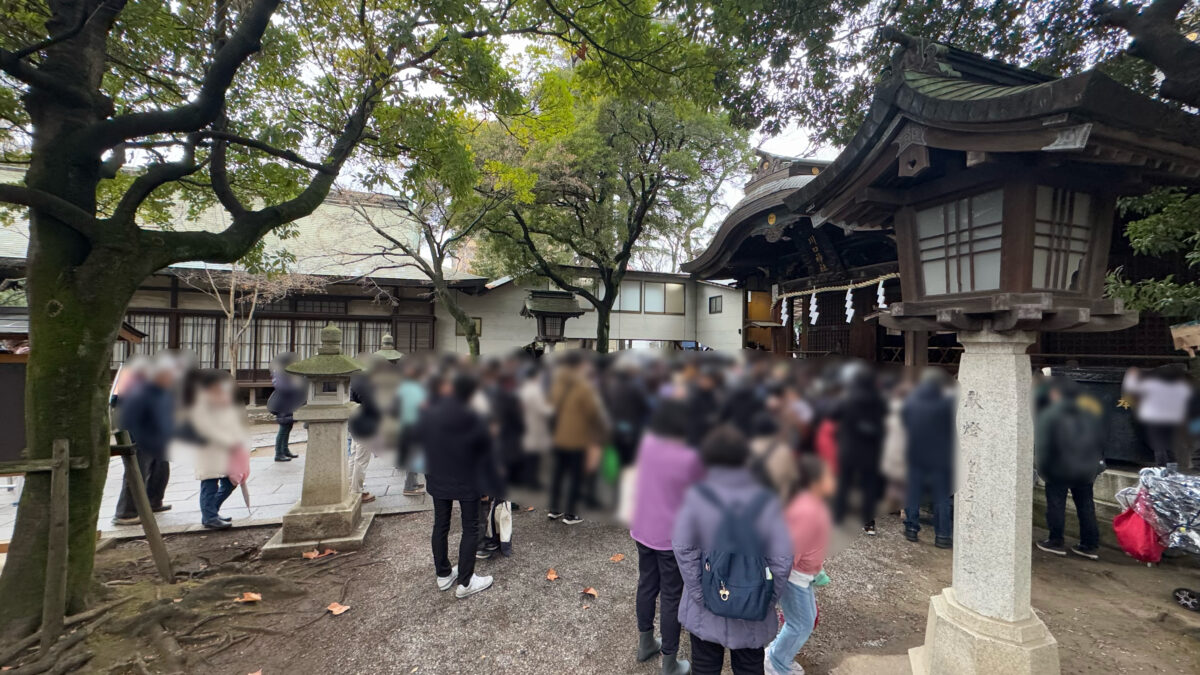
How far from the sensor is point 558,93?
26.8 feet

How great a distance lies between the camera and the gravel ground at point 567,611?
12.8 ft

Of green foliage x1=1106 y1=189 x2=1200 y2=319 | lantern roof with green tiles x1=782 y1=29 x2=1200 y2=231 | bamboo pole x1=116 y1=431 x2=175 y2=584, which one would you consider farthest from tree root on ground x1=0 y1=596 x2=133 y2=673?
green foliage x1=1106 y1=189 x2=1200 y2=319

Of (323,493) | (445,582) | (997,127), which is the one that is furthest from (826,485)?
(323,493)

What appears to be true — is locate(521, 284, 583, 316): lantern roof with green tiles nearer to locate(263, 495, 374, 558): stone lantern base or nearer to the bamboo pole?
locate(263, 495, 374, 558): stone lantern base

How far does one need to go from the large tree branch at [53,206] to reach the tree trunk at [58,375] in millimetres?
261

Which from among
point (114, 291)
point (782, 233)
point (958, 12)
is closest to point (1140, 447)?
point (958, 12)

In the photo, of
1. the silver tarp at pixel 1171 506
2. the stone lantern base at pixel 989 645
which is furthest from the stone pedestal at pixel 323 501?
the silver tarp at pixel 1171 506

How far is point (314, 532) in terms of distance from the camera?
19.2 feet

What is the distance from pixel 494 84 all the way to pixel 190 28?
3.10m

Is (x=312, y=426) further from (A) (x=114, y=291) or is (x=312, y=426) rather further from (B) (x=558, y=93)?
(B) (x=558, y=93)

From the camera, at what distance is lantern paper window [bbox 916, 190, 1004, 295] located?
9.39 feet

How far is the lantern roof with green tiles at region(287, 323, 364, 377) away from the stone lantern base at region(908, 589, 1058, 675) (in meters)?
4.41

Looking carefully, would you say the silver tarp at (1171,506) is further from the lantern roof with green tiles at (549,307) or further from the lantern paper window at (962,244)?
the lantern roof with green tiles at (549,307)

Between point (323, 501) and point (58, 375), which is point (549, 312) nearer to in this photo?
point (323, 501)
